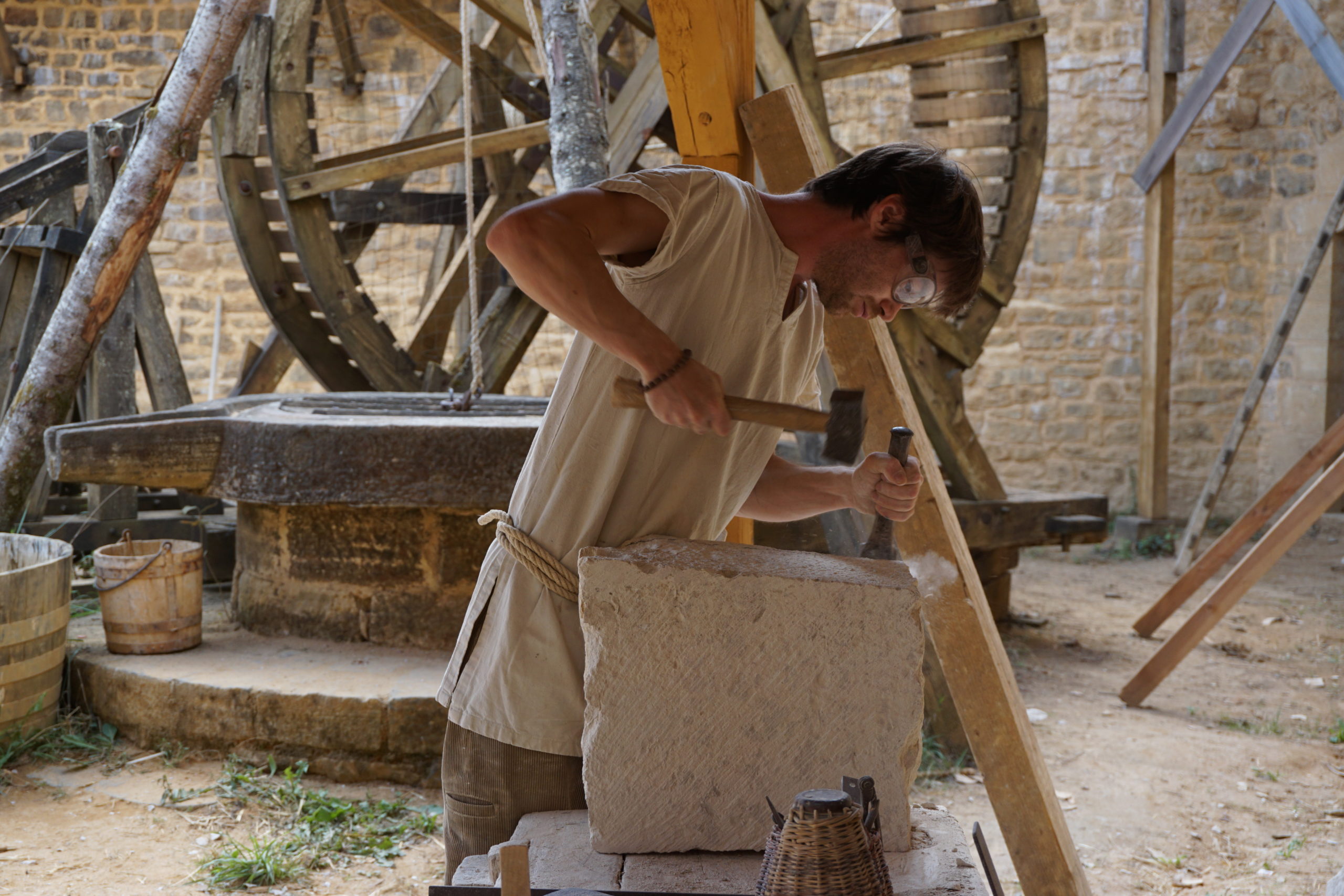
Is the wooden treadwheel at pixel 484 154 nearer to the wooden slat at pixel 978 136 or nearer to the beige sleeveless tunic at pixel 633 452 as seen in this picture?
the wooden slat at pixel 978 136

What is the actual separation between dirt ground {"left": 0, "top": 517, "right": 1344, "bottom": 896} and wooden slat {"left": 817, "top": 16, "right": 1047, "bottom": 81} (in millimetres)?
2963

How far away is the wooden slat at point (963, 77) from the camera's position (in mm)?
5918

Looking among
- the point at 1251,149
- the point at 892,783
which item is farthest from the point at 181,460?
the point at 1251,149

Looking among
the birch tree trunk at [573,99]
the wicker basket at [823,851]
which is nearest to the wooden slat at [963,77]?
the birch tree trunk at [573,99]

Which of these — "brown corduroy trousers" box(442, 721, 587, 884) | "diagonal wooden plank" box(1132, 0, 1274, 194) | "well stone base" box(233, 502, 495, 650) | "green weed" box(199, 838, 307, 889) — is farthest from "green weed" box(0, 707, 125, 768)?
"diagonal wooden plank" box(1132, 0, 1274, 194)

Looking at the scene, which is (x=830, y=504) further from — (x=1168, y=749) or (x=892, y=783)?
(x=1168, y=749)

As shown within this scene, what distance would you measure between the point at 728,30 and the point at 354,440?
1975 millimetres

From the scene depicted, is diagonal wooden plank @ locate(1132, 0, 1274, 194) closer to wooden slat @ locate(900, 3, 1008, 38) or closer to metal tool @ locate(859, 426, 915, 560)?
wooden slat @ locate(900, 3, 1008, 38)

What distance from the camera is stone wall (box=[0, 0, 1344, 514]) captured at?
7.62 meters

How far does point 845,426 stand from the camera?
154cm

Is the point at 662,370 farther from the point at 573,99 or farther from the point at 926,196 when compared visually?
the point at 573,99

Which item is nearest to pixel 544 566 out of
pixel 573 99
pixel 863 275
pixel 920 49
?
pixel 863 275

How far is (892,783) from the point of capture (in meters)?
1.42

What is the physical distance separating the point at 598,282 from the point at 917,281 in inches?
17.6
